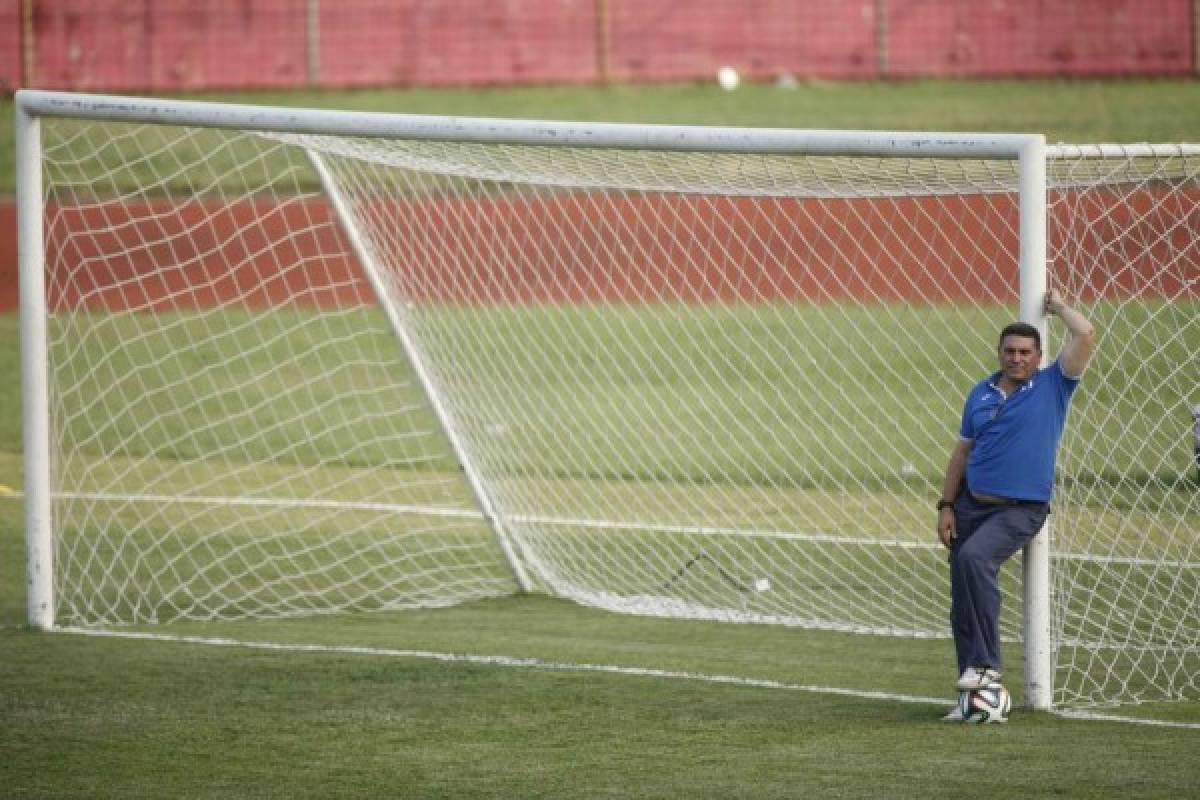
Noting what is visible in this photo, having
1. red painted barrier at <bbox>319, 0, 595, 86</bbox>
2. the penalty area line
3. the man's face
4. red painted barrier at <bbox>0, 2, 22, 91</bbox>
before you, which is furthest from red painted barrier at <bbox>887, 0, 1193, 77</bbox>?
the man's face

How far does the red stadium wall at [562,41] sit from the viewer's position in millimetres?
26781

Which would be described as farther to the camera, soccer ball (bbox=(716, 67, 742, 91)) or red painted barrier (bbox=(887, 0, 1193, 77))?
red painted barrier (bbox=(887, 0, 1193, 77))

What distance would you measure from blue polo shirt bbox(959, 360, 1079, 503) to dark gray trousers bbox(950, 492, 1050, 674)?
73mm

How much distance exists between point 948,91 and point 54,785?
21436 mm

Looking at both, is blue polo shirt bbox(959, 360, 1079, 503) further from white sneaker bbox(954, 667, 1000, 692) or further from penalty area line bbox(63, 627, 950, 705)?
penalty area line bbox(63, 627, 950, 705)

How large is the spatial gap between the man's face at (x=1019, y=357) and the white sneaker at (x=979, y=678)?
101 centimetres

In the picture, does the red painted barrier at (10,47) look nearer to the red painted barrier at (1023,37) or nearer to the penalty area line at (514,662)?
the red painted barrier at (1023,37)

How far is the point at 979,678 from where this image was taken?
687cm

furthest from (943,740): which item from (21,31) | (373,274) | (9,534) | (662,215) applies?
(21,31)

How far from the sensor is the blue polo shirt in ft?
22.7

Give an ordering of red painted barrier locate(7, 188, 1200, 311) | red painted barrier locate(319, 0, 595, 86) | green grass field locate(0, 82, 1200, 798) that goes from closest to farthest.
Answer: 1. green grass field locate(0, 82, 1200, 798)
2. red painted barrier locate(7, 188, 1200, 311)
3. red painted barrier locate(319, 0, 595, 86)

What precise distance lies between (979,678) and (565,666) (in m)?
1.93

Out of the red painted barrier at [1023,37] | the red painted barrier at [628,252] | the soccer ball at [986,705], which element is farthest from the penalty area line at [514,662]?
the red painted barrier at [1023,37]

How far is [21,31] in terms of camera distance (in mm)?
26484
